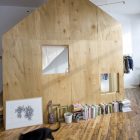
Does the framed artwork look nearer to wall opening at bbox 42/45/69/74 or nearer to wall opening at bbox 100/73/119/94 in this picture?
wall opening at bbox 42/45/69/74

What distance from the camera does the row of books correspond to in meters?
4.02

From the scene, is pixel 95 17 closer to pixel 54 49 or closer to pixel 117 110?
pixel 54 49

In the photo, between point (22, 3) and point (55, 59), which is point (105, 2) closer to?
point (22, 3)

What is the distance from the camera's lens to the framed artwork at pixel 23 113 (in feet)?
11.8

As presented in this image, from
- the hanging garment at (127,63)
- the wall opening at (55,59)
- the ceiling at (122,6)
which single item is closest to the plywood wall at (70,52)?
the wall opening at (55,59)

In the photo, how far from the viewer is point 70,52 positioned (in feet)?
13.3

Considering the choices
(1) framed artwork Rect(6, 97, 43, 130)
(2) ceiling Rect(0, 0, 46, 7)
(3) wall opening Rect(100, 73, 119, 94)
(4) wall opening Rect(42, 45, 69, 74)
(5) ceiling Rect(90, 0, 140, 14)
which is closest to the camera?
(1) framed artwork Rect(6, 97, 43, 130)

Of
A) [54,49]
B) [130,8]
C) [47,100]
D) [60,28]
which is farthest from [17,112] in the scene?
[130,8]

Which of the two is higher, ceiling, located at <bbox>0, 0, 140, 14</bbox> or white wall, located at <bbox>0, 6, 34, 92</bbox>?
ceiling, located at <bbox>0, 0, 140, 14</bbox>

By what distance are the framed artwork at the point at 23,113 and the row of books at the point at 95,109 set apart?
79cm

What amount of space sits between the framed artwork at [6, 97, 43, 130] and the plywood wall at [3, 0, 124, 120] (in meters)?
0.12

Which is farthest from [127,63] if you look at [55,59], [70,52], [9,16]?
[9,16]

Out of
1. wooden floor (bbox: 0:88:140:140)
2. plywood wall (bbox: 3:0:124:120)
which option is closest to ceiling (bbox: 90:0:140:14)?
plywood wall (bbox: 3:0:124:120)

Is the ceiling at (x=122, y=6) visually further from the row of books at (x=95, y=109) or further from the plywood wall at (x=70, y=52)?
the row of books at (x=95, y=109)
